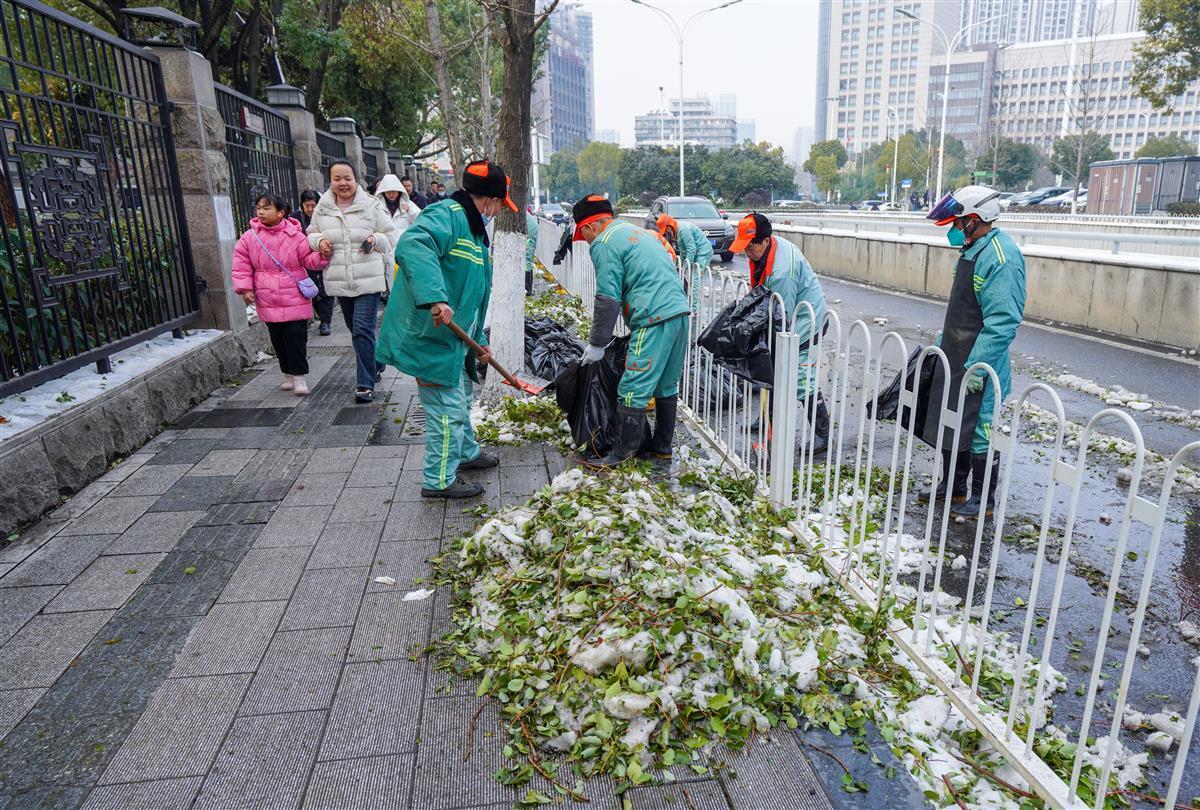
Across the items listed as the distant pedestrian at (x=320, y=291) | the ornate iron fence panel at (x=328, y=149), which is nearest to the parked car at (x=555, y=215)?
the ornate iron fence panel at (x=328, y=149)

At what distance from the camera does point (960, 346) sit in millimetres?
4562

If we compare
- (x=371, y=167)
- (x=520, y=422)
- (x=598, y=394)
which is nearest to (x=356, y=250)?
(x=520, y=422)

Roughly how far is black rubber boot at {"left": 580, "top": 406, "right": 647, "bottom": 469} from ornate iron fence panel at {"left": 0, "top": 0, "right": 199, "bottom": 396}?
3.47 m

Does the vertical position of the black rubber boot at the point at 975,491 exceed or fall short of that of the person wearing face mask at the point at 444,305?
it falls short

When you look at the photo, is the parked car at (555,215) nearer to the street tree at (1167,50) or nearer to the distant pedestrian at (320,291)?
the distant pedestrian at (320,291)

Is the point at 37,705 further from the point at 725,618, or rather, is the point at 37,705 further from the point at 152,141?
the point at 152,141

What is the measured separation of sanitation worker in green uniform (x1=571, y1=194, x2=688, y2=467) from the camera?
15.5 ft

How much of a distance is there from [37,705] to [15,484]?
180 cm

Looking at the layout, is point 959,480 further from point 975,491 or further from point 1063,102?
point 1063,102

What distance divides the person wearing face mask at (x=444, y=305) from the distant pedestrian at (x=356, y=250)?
216 cm

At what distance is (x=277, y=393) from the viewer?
23.2 ft

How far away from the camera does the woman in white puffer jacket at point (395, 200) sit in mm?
8344

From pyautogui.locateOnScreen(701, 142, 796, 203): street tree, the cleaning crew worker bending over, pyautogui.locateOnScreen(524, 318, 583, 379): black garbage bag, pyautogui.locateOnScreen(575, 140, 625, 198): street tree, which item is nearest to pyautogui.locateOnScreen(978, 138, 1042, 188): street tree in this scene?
pyautogui.locateOnScreen(701, 142, 796, 203): street tree

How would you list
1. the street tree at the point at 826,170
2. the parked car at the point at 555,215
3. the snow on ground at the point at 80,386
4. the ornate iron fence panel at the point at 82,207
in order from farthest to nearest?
the street tree at the point at 826,170 → the parked car at the point at 555,215 → the ornate iron fence panel at the point at 82,207 → the snow on ground at the point at 80,386
